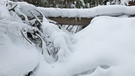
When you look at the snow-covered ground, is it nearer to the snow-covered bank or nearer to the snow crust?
the snow crust

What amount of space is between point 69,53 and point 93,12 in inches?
34.3

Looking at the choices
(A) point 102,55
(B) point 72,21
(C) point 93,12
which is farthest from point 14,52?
(C) point 93,12

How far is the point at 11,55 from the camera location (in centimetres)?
271

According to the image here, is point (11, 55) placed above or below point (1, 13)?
below

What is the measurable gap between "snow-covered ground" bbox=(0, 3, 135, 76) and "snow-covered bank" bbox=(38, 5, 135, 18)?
40 centimetres

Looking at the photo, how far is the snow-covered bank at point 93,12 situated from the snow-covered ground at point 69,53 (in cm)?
40

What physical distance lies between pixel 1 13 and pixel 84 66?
90 cm

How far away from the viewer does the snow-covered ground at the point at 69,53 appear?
2.74m

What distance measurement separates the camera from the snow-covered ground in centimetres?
274

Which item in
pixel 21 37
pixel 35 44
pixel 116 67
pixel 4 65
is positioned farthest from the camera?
pixel 35 44

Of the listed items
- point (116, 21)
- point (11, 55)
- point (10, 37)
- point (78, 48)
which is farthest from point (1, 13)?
point (116, 21)

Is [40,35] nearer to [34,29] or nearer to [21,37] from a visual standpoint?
[34,29]

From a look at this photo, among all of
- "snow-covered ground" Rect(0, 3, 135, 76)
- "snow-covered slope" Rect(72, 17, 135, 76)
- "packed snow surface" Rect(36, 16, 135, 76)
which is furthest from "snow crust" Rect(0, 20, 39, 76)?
"snow-covered slope" Rect(72, 17, 135, 76)

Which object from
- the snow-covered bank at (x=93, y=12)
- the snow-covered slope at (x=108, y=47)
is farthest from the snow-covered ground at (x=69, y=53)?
the snow-covered bank at (x=93, y=12)
